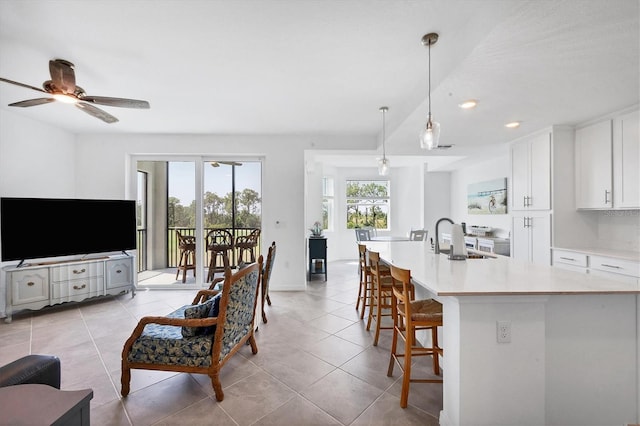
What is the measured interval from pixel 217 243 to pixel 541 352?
449 cm

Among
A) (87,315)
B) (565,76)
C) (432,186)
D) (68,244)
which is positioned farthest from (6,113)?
(432,186)

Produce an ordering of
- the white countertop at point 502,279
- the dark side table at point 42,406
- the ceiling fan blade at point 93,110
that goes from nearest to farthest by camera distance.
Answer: the dark side table at point 42,406
the white countertop at point 502,279
the ceiling fan blade at point 93,110

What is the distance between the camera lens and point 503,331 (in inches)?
61.4

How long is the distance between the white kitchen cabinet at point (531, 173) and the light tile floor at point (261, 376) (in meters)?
2.82

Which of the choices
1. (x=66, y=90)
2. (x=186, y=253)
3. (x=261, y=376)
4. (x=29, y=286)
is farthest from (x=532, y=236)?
(x=29, y=286)

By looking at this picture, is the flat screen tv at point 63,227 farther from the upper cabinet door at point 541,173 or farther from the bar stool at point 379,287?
the upper cabinet door at point 541,173

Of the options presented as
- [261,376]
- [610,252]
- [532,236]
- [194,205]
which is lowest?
[261,376]

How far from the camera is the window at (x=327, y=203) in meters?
7.72

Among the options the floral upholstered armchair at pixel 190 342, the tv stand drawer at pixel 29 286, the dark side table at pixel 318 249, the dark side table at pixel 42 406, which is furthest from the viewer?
the dark side table at pixel 318 249

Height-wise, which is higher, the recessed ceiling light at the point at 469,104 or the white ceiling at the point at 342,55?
the white ceiling at the point at 342,55

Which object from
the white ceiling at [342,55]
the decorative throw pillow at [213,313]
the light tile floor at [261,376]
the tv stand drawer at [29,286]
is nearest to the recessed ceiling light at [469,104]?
the white ceiling at [342,55]

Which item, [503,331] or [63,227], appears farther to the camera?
[63,227]

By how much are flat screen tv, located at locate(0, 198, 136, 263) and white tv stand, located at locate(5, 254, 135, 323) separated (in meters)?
0.17

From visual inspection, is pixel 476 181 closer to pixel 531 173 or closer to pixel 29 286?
pixel 531 173
